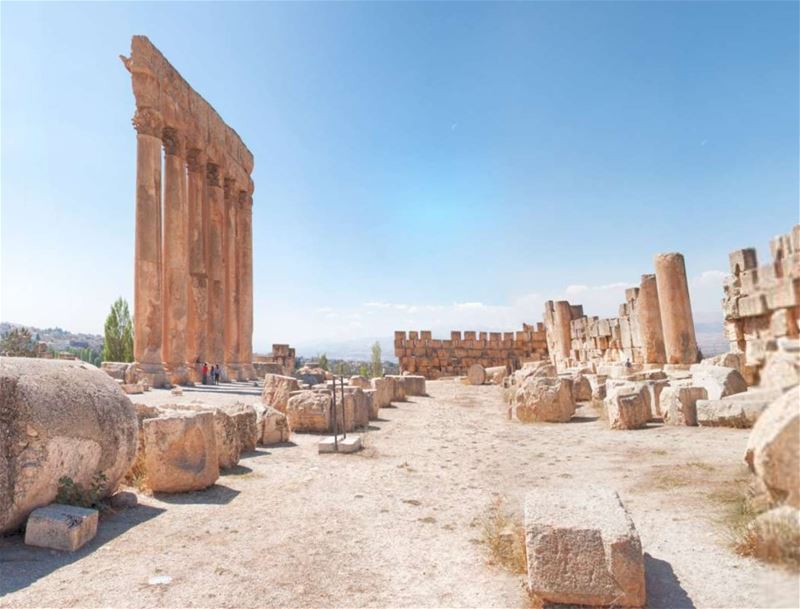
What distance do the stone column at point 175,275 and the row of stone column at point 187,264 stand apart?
4cm

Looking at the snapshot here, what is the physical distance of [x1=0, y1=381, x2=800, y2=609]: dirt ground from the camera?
352 centimetres

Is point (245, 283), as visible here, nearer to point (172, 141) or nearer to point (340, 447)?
point (172, 141)

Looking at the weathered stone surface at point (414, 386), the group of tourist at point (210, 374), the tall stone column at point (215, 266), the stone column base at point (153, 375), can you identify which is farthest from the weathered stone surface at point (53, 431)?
the tall stone column at point (215, 266)

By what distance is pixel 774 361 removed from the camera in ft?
6.06

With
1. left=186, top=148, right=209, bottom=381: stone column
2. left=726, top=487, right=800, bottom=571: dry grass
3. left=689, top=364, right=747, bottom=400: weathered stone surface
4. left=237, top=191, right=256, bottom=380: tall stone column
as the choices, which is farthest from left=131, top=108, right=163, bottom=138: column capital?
left=726, top=487, right=800, bottom=571: dry grass

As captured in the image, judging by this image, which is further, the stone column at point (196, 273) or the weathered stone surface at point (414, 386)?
the stone column at point (196, 273)

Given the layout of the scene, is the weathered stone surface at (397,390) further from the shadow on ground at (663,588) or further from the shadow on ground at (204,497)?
the shadow on ground at (663,588)

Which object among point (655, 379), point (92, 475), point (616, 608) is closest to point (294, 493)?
point (92, 475)

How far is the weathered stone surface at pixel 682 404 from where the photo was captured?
30.8ft

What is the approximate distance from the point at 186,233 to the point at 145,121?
4.20m

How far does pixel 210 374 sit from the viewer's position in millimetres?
21781

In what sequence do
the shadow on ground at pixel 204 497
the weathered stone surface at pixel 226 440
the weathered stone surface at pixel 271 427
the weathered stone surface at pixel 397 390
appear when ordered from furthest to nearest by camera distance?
the weathered stone surface at pixel 397 390 < the weathered stone surface at pixel 271 427 < the weathered stone surface at pixel 226 440 < the shadow on ground at pixel 204 497

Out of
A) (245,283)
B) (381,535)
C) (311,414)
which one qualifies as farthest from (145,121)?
(381,535)

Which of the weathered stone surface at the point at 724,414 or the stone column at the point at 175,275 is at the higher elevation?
the stone column at the point at 175,275
